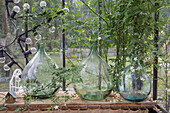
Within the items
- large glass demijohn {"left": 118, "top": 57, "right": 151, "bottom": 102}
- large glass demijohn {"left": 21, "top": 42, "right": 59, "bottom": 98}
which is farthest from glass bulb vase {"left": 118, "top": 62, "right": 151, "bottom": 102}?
large glass demijohn {"left": 21, "top": 42, "right": 59, "bottom": 98}

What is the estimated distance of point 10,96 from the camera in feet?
2.45

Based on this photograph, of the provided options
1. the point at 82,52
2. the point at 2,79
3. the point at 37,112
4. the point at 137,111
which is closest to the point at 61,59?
the point at 82,52

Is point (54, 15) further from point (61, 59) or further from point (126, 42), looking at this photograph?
point (126, 42)

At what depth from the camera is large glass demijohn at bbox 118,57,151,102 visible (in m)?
0.74

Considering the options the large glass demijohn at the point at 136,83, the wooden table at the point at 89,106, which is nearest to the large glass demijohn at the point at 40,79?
the wooden table at the point at 89,106

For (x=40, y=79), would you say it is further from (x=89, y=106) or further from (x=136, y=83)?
(x=136, y=83)

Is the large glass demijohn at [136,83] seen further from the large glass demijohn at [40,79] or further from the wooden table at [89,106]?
the large glass demijohn at [40,79]

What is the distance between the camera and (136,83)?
74 centimetres

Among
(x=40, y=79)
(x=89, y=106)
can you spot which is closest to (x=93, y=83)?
(x=89, y=106)

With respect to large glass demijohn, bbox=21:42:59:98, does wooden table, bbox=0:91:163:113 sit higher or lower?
lower

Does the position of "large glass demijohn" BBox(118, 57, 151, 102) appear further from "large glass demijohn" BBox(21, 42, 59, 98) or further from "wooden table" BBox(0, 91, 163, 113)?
"large glass demijohn" BBox(21, 42, 59, 98)

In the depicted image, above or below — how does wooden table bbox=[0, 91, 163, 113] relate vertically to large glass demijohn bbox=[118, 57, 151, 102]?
below

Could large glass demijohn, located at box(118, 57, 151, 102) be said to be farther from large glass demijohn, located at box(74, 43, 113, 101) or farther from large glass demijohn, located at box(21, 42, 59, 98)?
large glass demijohn, located at box(21, 42, 59, 98)

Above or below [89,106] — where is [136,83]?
above
